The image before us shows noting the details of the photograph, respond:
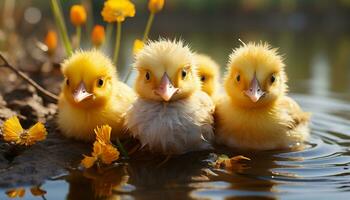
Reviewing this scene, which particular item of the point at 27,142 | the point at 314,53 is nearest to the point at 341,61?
the point at 314,53

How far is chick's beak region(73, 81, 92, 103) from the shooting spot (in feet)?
8.94

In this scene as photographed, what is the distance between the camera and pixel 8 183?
2475 mm

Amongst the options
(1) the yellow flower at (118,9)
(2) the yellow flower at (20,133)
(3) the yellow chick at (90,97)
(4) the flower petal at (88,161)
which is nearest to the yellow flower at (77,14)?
(1) the yellow flower at (118,9)

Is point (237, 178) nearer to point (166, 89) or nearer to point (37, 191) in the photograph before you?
point (166, 89)

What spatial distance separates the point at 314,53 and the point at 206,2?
23.8 ft

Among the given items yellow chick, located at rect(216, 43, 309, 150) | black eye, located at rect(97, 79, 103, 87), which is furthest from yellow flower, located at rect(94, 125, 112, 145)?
yellow chick, located at rect(216, 43, 309, 150)

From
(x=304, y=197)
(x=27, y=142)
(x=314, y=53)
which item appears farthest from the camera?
(x=314, y=53)

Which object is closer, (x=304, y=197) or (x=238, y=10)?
(x=304, y=197)

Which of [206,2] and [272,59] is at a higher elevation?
[206,2]

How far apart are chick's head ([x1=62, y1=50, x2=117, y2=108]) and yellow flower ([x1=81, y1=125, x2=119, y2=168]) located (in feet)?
0.63

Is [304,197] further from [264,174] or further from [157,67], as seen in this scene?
[157,67]

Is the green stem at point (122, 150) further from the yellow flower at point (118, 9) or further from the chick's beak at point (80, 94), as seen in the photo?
the yellow flower at point (118, 9)

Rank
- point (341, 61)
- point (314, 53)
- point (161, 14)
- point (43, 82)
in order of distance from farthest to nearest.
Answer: point (161, 14) → point (314, 53) → point (341, 61) → point (43, 82)

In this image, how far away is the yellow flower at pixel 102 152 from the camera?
2676 mm
